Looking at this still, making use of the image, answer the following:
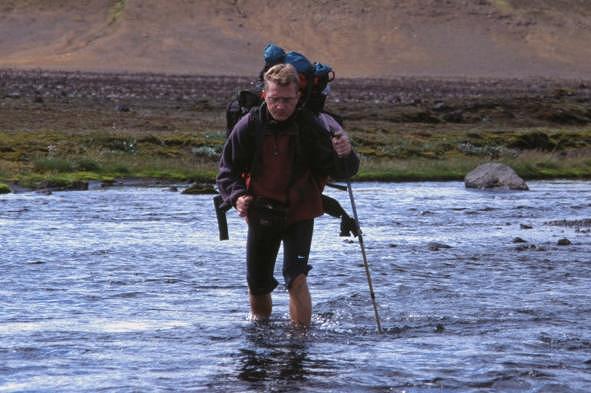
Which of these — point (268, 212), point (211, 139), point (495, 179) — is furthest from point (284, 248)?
point (211, 139)

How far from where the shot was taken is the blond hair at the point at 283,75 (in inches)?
338

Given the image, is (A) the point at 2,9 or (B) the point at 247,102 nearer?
(B) the point at 247,102

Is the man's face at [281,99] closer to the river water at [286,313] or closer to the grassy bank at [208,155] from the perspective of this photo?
the river water at [286,313]

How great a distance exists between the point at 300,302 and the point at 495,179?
18.7m

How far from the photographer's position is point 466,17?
17750 centimetres

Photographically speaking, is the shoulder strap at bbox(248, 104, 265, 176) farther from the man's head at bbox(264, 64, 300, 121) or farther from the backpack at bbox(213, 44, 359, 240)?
the man's head at bbox(264, 64, 300, 121)

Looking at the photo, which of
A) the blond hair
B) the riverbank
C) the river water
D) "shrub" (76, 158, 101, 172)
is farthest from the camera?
the riverbank

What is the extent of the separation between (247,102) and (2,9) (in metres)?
182

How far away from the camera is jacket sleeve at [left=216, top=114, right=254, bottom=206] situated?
8.84m

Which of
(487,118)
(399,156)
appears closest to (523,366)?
(399,156)

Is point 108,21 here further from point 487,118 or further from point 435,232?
point 435,232

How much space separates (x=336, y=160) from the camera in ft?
29.3

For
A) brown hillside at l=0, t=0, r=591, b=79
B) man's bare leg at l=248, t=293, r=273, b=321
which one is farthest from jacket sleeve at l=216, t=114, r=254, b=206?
brown hillside at l=0, t=0, r=591, b=79

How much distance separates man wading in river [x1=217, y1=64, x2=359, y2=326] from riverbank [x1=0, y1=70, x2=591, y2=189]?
1709cm
